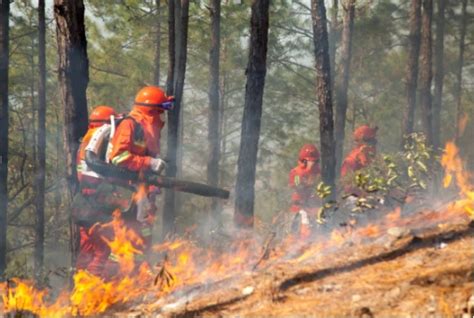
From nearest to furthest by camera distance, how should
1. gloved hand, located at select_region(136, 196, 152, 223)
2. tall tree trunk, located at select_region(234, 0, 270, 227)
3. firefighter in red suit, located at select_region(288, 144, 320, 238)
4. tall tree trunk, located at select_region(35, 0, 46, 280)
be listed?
gloved hand, located at select_region(136, 196, 152, 223) → tall tree trunk, located at select_region(234, 0, 270, 227) → firefighter in red suit, located at select_region(288, 144, 320, 238) → tall tree trunk, located at select_region(35, 0, 46, 280)

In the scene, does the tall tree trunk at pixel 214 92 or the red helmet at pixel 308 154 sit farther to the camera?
the tall tree trunk at pixel 214 92

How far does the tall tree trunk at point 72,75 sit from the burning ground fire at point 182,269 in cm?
185

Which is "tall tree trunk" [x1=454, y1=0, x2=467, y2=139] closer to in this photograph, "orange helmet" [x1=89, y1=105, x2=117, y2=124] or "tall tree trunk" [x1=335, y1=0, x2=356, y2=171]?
"tall tree trunk" [x1=335, y1=0, x2=356, y2=171]

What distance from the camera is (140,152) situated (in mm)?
7043

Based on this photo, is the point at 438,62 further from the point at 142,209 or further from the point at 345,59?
the point at 142,209

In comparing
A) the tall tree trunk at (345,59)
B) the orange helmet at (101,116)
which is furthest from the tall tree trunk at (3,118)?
the tall tree trunk at (345,59)

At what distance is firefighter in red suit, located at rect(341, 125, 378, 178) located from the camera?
11.9 m

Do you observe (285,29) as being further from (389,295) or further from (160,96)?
(389,295)

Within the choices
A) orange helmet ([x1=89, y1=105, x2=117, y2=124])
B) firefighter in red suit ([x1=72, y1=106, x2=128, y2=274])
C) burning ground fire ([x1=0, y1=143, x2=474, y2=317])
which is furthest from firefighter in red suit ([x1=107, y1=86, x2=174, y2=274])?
orange helmet ([x1=89, y1=105, x2=117, y2=124])

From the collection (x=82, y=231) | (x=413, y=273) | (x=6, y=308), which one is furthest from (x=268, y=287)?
(x=82, y=231)

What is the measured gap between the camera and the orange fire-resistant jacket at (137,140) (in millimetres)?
6824

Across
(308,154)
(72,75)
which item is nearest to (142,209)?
(72,75)

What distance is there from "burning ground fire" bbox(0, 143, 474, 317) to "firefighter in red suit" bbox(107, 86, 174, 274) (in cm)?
40

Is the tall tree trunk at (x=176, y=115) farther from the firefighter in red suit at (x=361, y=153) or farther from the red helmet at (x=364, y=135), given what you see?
the red helmet at (x=364, y=135)
